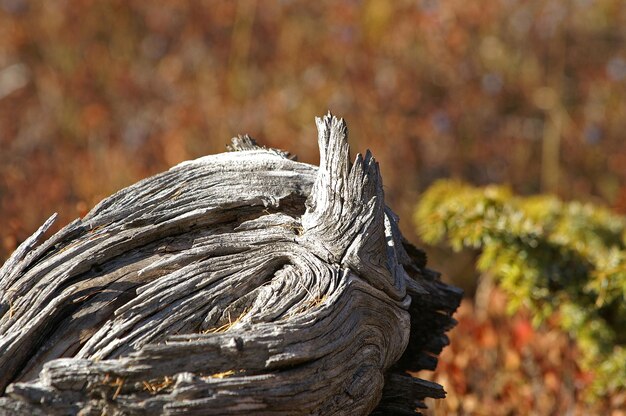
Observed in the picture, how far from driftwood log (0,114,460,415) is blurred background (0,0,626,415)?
11.1 ft

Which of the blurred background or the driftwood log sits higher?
the blurred background

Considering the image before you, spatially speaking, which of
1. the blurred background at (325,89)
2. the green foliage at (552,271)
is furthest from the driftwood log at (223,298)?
the blurred background at (325,89)

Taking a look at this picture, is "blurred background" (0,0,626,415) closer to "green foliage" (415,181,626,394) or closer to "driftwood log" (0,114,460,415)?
"green foliage" (415,181,626,394)

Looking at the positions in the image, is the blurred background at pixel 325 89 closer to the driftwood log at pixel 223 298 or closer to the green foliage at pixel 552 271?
the green foliage at pixel 552 271

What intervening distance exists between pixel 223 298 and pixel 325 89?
5.48 m

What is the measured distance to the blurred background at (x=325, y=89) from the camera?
702cm

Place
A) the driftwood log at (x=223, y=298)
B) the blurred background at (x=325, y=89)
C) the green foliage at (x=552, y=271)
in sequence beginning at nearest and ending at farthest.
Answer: the driftwood log at (x=223, y=298) < the green foliage at (x=552, y=271) < the blurred background at (x=325, y=89)

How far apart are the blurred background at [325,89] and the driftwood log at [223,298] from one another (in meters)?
3.38

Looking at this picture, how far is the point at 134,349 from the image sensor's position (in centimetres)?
216

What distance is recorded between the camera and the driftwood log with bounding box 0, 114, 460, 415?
2.01m

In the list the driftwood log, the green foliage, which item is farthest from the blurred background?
the driftwood log

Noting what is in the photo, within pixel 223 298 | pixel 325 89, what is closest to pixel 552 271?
pixel 223 298

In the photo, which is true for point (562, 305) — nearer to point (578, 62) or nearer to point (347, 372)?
point (347, 372)

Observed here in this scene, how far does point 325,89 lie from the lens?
761 cm
